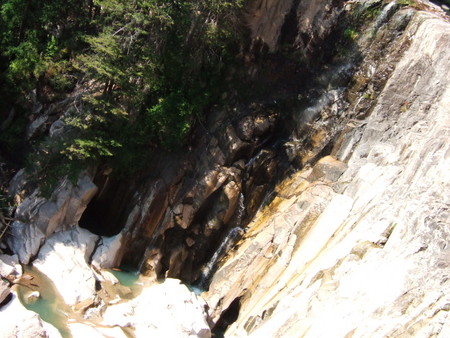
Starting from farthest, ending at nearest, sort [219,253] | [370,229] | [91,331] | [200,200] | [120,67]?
[219,253]
[200,200]
[120,67]
[370,229]
[91,331]

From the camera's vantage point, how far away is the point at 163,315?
14109mm

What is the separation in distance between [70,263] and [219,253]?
5.34 m

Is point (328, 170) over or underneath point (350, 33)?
underneath

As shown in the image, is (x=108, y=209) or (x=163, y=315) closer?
(x=163, y=315)

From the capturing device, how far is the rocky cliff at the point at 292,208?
12094 millimetres

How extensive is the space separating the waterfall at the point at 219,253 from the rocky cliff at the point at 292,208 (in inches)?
2.4

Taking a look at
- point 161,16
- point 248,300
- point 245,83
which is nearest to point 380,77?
point 245,83

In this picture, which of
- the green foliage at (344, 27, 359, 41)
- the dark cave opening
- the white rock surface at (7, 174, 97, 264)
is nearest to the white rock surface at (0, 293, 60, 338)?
the white rock surface at (7, 174, 97, 264)

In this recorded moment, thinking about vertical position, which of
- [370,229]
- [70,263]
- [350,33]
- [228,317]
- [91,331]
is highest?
[350,33]

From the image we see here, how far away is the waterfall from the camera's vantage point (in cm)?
1762

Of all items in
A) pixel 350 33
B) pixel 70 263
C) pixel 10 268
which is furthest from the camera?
pixel 350 33

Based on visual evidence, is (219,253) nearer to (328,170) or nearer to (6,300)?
(328,170)

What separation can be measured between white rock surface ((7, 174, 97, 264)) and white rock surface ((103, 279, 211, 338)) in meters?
3.72

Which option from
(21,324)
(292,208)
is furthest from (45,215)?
(292,208)
